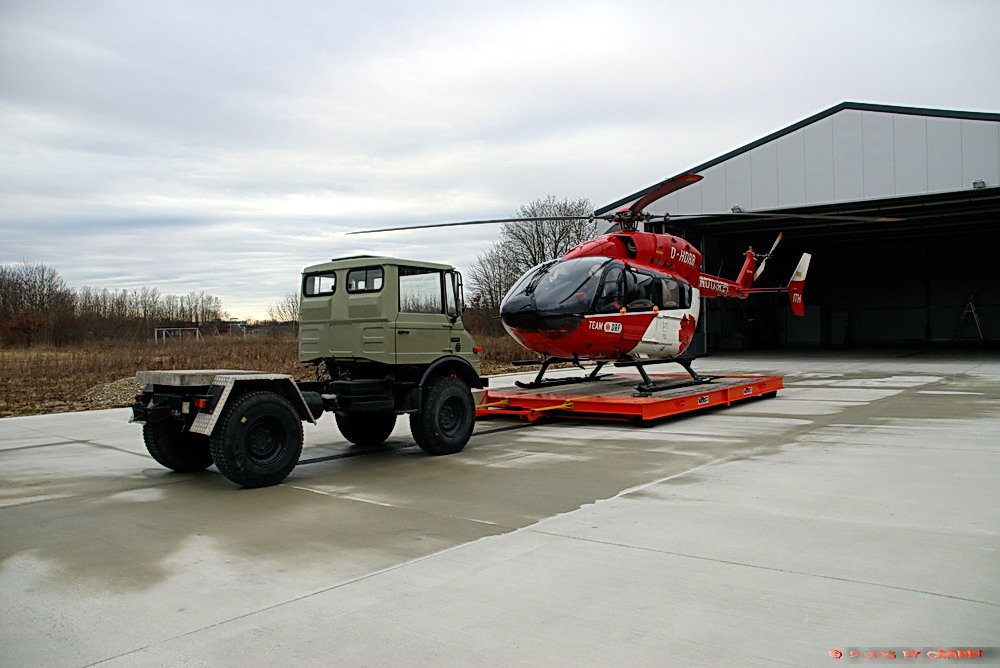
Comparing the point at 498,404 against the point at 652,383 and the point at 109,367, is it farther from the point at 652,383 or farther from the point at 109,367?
the point at 109,367

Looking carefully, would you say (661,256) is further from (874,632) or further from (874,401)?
(874,632)

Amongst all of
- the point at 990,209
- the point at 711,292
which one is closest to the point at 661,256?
the point at 711,292

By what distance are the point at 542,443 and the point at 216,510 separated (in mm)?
4337

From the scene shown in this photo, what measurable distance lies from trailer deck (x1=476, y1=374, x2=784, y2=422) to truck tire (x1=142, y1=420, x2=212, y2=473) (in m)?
4.60

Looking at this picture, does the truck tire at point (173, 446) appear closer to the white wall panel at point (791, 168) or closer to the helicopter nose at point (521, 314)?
the helicopter nose at point (521, 314)

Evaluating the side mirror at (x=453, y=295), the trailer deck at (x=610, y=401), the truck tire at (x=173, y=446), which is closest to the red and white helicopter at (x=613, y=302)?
the trailer deck at (x=610, y=401)

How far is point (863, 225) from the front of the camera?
29.9 meters

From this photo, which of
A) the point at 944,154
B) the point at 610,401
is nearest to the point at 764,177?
the point at 944,154

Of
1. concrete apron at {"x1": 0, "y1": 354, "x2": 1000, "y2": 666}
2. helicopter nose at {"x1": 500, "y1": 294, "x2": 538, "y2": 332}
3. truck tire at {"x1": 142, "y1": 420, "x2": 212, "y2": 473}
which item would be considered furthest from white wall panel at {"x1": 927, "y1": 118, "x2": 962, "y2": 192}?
truck tire at {"x1": 142, "y1": 420, "x2": 212, "y2": 473}

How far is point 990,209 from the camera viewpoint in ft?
79.6

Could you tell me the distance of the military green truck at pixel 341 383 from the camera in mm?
6586

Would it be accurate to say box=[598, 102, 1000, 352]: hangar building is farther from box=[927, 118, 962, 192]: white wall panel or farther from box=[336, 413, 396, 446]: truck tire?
box=[336, 413, 396, 446]: truck tire

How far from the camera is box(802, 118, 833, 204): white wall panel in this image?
848 inches

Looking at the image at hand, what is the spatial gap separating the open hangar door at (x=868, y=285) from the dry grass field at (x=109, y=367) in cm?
1403
